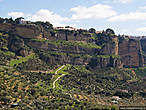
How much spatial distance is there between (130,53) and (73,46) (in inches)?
1668

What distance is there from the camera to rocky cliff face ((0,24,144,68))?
111875mm

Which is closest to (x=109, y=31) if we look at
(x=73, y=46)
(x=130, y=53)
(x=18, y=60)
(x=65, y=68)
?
(x=130, y=53)

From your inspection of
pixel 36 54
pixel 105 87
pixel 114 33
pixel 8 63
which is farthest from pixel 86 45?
pixel 8 63

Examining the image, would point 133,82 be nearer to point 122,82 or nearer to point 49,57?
point 122,82

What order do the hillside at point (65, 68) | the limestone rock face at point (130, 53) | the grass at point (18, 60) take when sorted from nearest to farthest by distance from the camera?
the hillside at point (65, 68) < the grass at point (18, 60) < the limestone rock face at point (130, 53)

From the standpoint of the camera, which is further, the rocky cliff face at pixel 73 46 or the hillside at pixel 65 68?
the rocky cliff face at pixel 73 46

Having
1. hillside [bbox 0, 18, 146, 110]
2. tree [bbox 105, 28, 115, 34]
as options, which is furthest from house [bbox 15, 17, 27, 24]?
tree [bbox 105, 28, 115, 34]

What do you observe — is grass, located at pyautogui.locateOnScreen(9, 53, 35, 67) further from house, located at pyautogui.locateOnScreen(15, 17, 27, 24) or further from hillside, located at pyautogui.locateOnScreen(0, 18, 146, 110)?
house, located at pyautogui.locateOnScreen(15, 17, 27, 24)

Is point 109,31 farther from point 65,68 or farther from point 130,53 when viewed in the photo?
point 65,68

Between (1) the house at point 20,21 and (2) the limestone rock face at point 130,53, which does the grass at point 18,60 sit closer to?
(1) the house at point 20,21

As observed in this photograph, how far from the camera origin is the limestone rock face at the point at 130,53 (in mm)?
140625

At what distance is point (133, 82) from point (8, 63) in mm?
60940

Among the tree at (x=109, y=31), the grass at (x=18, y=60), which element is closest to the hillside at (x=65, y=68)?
the grass at (x=18, y=60)

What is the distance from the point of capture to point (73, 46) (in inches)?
4825
